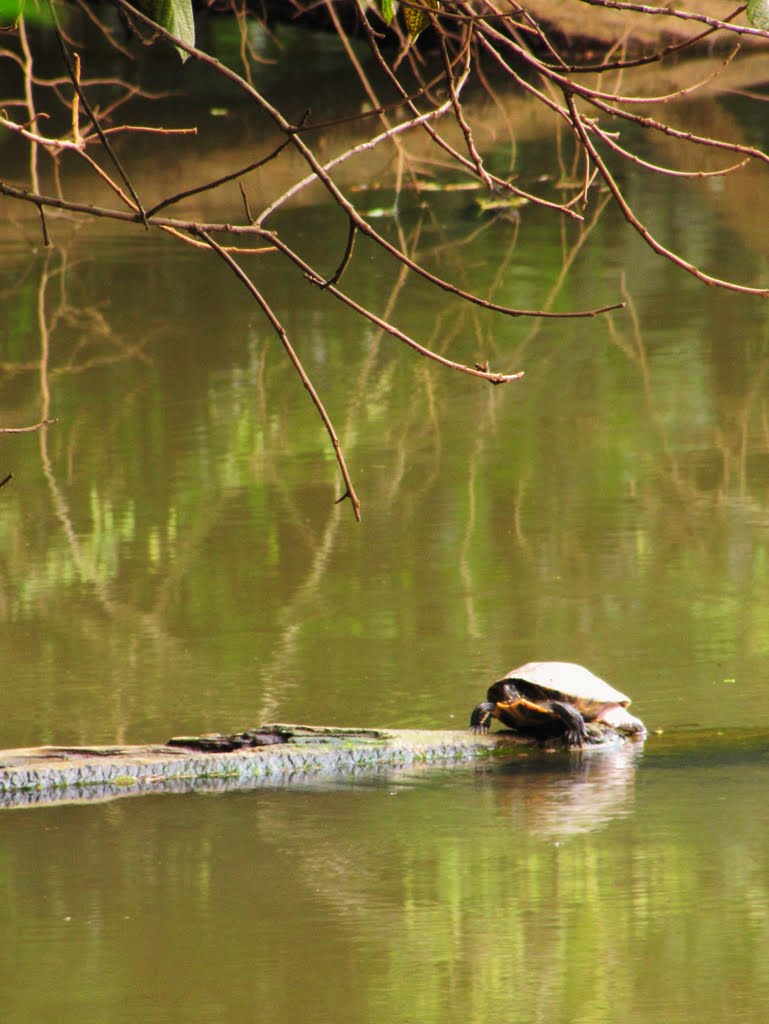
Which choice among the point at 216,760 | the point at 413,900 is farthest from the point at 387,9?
the point at 216,760

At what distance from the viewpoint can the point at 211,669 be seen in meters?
4.51

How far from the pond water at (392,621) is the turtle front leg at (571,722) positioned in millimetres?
94

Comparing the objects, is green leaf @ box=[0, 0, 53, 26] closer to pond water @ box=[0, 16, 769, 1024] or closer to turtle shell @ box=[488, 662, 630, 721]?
pond water @ box=[0, 16, 769, 1024]

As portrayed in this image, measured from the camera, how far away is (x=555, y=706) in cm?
386

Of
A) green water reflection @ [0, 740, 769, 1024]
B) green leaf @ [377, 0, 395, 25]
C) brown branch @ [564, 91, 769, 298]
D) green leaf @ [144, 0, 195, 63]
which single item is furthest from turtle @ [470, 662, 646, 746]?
green leaf @ [144, 0, 195, 63]

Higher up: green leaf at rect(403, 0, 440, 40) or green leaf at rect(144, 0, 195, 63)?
green leaf at rect(403, 0, 440, 40)

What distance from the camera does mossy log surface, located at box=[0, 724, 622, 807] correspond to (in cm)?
367

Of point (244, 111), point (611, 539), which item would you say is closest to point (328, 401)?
point (611, 539)

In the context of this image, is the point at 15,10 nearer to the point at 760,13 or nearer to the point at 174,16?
the point at 174,16

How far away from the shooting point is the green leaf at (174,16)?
189 centimetres

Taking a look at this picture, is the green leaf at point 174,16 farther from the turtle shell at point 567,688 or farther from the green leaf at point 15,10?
the turtle shell at point 567,688

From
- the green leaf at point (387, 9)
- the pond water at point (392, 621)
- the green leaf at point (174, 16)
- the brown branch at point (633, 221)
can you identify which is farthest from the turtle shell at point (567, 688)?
the green leaf at point (174, 16)

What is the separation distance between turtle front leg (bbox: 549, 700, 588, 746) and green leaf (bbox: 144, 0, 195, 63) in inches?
87.1

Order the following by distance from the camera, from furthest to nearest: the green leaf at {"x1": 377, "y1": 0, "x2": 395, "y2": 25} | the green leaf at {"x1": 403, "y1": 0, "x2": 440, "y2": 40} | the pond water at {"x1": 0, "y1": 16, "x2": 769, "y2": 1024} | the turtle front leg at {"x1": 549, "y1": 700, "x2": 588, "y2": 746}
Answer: the turtle front leg at {"x1": 549, "y1": 700, "x2": 588, "y2": 746}
the pond water at {"x1": 0, "y1": 16, "x2": 769, "y2": 1024}
the green leaf at {"x1": 403, "y1": 0, "x2": 440, "y2": 40}
the green leaf at {"x1": 377, "y1": 0, "x2": 395, "y2": 25}
